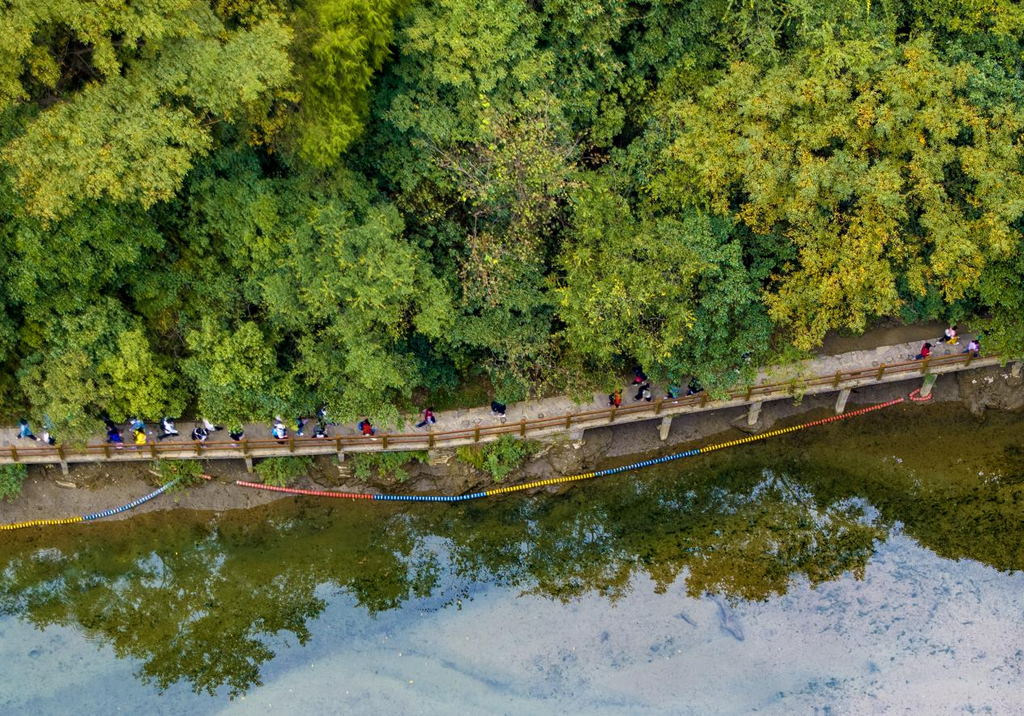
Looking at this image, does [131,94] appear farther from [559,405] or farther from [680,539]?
[680,539]

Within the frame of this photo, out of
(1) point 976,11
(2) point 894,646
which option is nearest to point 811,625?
(2) point 894,646

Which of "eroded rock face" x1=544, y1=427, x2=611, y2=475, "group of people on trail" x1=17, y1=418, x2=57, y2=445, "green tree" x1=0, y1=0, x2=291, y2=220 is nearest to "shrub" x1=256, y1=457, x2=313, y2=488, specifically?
"group of people on trail" x1=17, y1=418, x2=57, y2=445

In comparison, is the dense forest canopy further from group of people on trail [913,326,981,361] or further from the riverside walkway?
the riverside walkway

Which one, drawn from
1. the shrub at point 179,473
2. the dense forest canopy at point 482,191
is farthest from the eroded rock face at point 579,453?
the shrub at point 179,473

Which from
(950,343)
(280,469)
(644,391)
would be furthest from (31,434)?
(950,343)

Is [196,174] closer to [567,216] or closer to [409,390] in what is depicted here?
[409,390]

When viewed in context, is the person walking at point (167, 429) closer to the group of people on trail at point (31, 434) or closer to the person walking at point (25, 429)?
the group of people on trail at point (31, 434)
